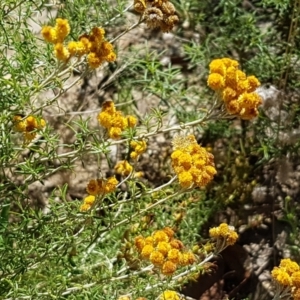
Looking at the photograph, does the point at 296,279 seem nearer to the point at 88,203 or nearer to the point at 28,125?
the point at 88,203

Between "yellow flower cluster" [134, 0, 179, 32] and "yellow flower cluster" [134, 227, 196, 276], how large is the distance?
0.76 meters

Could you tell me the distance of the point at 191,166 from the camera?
2.78 m

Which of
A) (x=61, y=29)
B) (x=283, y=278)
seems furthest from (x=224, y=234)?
(x=61, y=29)

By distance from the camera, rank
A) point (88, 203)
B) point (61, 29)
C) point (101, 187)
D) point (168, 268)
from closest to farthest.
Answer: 1. point (61, 29)
2. point (168, 268)
3. point (101, 187)
4. point (88, 203)

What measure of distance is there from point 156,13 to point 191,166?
585mm

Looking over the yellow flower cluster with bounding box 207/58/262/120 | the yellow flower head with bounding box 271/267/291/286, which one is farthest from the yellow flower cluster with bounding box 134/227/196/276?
the yellow flower cluster with bounding box 207/58/262/120

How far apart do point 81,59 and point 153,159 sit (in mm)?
2238

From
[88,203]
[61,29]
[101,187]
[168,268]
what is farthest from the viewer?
[88,203]

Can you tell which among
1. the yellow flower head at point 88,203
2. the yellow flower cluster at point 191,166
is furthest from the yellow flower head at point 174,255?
the yellow flower head at point 88,203

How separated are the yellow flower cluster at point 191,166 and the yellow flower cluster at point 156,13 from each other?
0.47m

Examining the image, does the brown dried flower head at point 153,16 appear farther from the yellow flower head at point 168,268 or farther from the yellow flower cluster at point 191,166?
the yellow flower head at point 168,268

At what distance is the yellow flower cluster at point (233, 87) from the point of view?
2.74 m

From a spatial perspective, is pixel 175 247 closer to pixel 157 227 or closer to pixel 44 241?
pixel 44 241

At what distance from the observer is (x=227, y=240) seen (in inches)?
116
